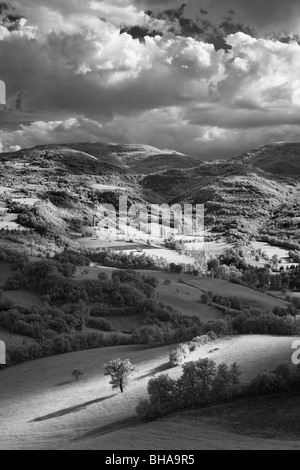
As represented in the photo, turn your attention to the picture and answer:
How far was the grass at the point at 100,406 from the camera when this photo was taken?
31.3 meters

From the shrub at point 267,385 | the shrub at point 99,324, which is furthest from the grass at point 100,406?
the shrub at point 99,324

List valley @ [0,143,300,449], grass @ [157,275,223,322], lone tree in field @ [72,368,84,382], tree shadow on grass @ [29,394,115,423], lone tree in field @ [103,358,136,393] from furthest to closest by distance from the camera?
grass @ [157,275,223,322] → lone tree in field @ [72,368,84,382] → lone tree in field @ [103,358,136,393] → tree shadow on grass @ [29,394,115,423] → valley @ [0,143,300,449]

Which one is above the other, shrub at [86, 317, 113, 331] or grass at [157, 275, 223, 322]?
grass at [157, 275, 223, 322]

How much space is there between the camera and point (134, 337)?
8194 centimetres

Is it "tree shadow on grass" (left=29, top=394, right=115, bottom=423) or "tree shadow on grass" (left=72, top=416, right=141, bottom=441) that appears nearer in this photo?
"tree shadow on grass" (left=72, top=416, right=141, bottom=441)

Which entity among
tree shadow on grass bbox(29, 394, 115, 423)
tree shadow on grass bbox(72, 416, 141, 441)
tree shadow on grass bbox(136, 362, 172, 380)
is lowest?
tree shadow on grass bbox(29, 394, 115, 423)

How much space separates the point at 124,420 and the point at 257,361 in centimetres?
1190

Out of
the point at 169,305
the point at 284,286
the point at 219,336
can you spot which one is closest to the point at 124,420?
the point at 219,336

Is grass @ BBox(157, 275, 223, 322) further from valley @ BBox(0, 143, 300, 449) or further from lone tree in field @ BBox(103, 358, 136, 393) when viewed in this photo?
lone tree in field @ BBox(103, 358, 136, 393)

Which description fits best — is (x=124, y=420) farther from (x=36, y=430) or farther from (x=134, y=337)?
(x=134, y=337)

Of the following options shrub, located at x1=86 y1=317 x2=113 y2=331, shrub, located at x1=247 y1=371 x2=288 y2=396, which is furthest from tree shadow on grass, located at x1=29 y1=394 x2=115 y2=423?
shrub, located at x1=86 y1=317 x2=113 y2=331

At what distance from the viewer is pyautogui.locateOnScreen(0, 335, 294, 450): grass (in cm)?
3131

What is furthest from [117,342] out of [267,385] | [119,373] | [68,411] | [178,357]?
[267,385]
